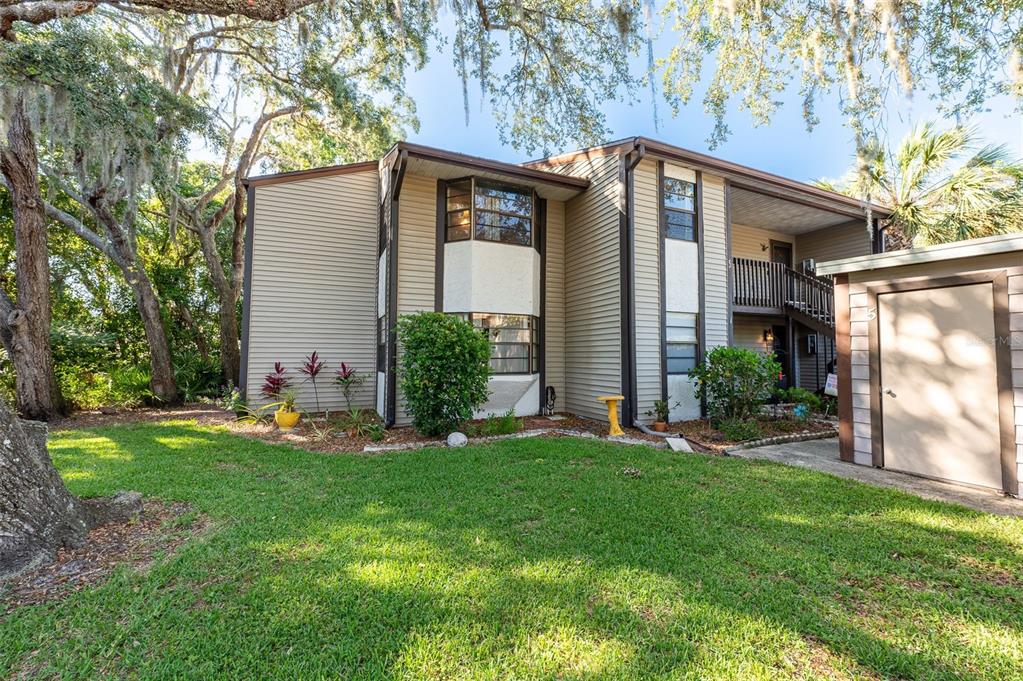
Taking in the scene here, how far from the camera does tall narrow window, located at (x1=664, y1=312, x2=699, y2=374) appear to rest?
798 cm

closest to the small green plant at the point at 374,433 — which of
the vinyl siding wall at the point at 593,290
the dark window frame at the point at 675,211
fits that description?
the vinyl siding wall at the point at 593,290

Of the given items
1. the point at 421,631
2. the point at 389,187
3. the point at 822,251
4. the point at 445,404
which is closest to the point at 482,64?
the point at 389,187

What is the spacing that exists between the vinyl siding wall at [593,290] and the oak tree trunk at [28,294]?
10410 millimetres

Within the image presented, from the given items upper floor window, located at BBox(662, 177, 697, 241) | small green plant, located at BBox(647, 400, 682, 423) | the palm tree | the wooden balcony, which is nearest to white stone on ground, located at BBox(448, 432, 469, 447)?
small green plant, located at BBox(647, 400, 682, 423)

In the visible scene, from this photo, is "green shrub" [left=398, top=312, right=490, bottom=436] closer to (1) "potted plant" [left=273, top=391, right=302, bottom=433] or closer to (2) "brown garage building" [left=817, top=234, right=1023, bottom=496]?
(1) "potted plant" [left=273, top=391, right=302, bottom=433]

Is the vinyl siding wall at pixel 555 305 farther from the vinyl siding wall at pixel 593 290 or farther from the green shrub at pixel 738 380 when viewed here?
the green shrub at pixel 738 380

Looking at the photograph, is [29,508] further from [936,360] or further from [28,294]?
[28,294]

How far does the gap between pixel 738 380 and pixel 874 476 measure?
259 cm

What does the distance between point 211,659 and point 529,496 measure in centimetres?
261

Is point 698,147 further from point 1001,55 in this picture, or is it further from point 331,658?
point 331,658

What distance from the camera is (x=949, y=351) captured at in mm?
4438

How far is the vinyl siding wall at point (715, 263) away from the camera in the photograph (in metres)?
8.38

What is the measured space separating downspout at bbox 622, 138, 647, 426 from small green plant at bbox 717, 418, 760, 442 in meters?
1.42

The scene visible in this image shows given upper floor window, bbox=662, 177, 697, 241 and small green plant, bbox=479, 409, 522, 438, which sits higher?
upper floor window, bbox=662, 177, 697, 241
